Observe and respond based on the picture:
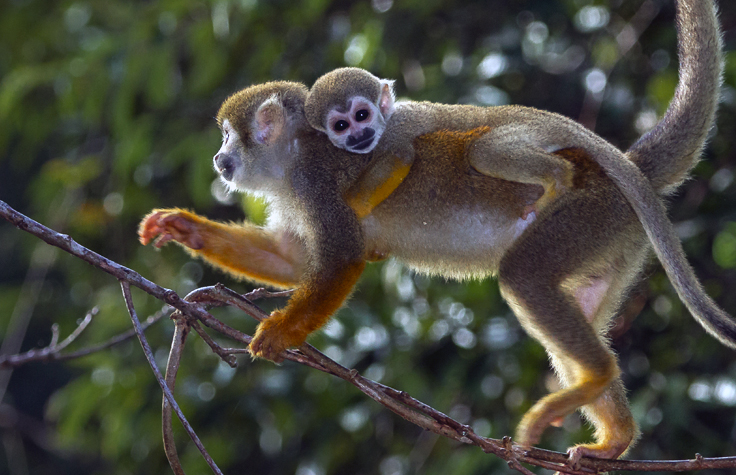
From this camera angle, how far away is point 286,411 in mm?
3490

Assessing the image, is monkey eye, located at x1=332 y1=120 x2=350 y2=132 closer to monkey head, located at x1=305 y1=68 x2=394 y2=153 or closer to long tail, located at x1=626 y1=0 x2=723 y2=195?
monkey head, located at x1=305 y1=68 x2=394 y2=153

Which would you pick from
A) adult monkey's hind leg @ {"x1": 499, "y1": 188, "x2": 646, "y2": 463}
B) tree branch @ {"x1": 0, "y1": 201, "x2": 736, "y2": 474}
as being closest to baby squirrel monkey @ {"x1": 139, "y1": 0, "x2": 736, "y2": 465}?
adult monkey's hind leg @ {"x1": 499, "y1": 188, "x2": 646, "y2": 463}

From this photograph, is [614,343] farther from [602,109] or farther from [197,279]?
[197,279]

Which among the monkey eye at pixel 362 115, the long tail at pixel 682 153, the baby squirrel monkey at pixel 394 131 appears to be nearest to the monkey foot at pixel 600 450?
the long tail at pixel 682 153

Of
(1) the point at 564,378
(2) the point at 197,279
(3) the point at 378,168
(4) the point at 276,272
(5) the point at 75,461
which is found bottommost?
(5) the point at 75,461

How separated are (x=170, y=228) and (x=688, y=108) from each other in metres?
1.84

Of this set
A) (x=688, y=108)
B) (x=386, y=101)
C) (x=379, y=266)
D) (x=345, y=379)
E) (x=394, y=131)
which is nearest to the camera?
(x=345, y=379)

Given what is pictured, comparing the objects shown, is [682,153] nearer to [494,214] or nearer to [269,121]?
[494,214]

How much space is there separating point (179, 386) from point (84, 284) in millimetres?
1851

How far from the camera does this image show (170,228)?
2.51 meters

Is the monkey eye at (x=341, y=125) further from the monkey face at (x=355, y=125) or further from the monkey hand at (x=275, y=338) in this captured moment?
the monkey hand at (x=275, y=338)

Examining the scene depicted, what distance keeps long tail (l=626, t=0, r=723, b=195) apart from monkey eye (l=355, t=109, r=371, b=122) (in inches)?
35.9

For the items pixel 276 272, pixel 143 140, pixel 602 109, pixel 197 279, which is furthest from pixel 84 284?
pixel 602 109

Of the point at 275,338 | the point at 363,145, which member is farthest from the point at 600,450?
the point at 363,145
